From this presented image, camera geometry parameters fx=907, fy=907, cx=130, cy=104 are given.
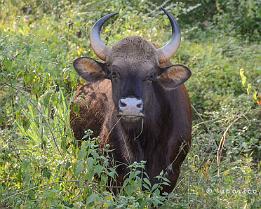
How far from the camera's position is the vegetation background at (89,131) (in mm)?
6820

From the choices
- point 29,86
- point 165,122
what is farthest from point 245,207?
point 29,86

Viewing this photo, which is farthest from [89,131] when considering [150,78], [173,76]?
[173,76]

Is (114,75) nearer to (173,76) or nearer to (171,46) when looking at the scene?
(173,76)

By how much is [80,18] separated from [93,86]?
349cm

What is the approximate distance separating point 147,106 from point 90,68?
0.70 m

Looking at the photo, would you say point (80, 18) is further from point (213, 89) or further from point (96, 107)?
point (96, 107)

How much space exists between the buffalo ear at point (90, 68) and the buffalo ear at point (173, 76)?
1.71 ft

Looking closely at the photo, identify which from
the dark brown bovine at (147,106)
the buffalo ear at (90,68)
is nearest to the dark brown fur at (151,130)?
the dark brown bovine at (147,106)

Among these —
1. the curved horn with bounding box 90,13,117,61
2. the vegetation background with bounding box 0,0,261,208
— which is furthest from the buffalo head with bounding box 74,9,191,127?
the vegetation background with bounding box 0,0,261,208

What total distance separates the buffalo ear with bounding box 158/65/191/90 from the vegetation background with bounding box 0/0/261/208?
0.74 meters

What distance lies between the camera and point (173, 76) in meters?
7.86

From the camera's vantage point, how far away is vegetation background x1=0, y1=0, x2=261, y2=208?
22.4 ft

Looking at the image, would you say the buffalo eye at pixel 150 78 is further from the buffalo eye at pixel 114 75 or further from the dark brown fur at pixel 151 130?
the buffalo eye at pixel 114 75

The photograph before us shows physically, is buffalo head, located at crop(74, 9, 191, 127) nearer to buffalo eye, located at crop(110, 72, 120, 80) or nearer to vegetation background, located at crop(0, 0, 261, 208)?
buffalo eye, located at crop(110, 72, 120, 80)
